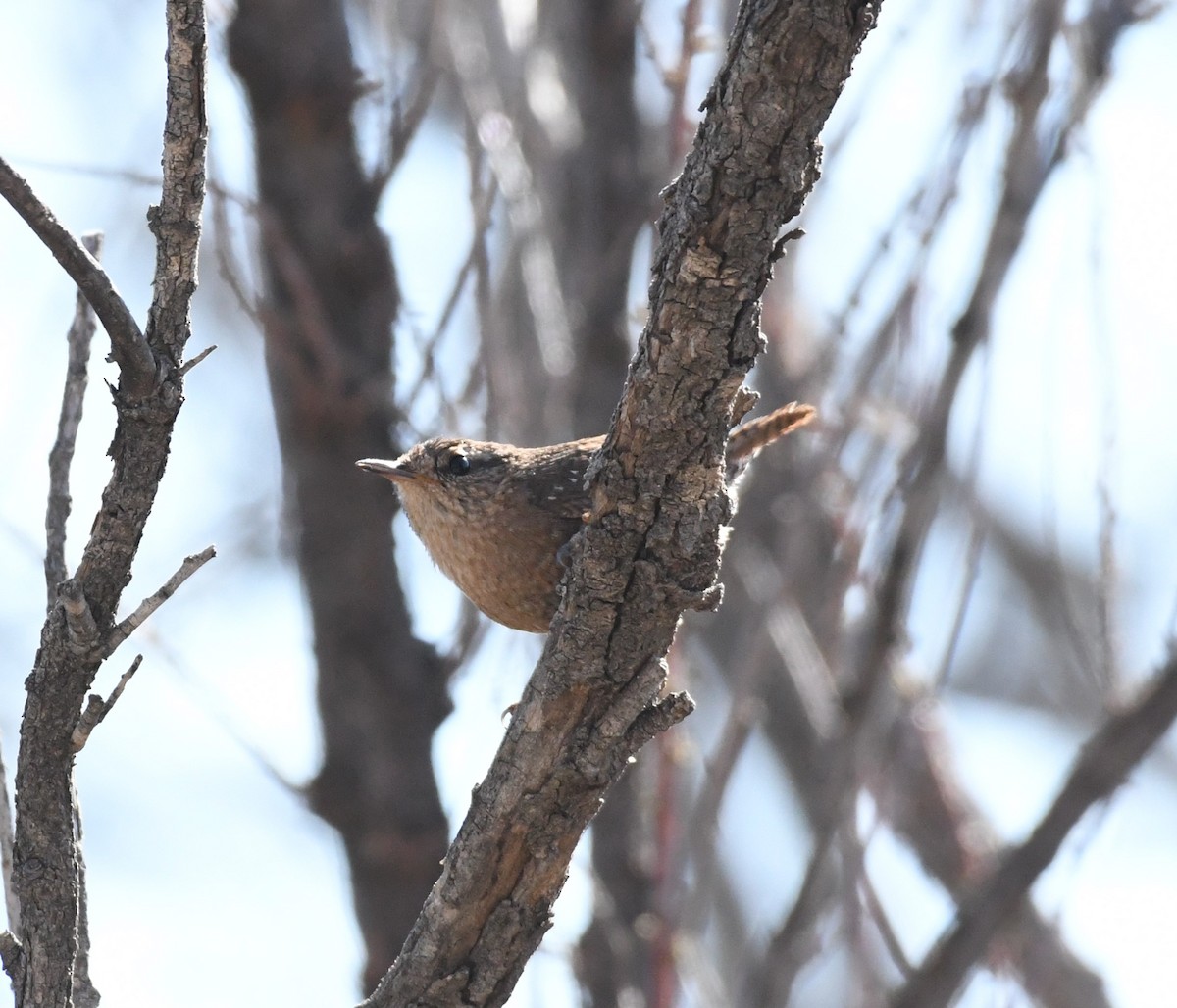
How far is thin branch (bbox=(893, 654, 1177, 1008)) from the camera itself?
3297 mm

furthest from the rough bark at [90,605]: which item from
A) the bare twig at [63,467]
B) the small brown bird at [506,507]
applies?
the small brown bird at [506,507]

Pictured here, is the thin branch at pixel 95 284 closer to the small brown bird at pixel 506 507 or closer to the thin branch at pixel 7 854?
the thin branch at pixel 7 854

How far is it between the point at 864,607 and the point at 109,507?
116 inches

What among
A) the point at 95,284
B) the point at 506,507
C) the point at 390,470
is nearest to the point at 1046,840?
the point at 506,507

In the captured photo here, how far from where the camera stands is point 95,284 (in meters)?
1.78

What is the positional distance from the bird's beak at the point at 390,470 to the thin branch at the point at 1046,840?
168 centimetres

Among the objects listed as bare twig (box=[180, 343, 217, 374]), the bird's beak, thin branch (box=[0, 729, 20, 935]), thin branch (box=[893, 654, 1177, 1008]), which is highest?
the bird's beak

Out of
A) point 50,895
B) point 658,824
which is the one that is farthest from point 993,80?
point 50,895

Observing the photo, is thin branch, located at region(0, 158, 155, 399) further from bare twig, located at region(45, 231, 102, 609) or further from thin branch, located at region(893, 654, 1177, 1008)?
thin branch, located at region(893, 654, 1177, 1008)

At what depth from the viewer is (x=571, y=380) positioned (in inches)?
191

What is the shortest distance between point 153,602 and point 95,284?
1.30 ft

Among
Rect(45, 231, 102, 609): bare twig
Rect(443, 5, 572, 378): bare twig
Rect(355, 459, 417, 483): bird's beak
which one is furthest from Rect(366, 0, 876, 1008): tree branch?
Rect(443, 5, 572, 378): bare twig

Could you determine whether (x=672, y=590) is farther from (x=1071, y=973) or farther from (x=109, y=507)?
(x=1071, y=973)

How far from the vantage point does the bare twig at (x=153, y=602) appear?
5.97 ft
